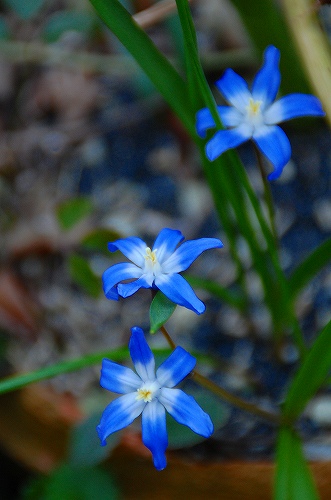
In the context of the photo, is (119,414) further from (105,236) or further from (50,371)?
(105,236)

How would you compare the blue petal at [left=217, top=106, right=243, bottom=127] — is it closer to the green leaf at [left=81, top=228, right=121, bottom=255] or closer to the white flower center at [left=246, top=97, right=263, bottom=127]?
the white flower center at [left=246, top=97, right=263, bottom=127]

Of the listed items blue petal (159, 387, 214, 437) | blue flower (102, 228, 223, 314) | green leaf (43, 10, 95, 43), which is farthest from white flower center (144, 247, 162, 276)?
green leaf (43, 10, 95, 43)

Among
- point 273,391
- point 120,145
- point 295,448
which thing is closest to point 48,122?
point 120,145

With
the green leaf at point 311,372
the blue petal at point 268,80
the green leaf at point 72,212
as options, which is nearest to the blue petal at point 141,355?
the green leaf at point 311,372

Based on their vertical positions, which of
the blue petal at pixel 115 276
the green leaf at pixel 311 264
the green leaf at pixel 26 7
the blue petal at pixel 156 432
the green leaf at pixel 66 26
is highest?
the green leaf at pixel 66 26

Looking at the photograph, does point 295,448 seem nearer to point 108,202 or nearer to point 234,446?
point 234,446

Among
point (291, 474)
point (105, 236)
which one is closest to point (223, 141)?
point (105, 236)

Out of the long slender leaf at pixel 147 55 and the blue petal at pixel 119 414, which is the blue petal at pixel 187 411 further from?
the long slender leaf at pixel 147 55
